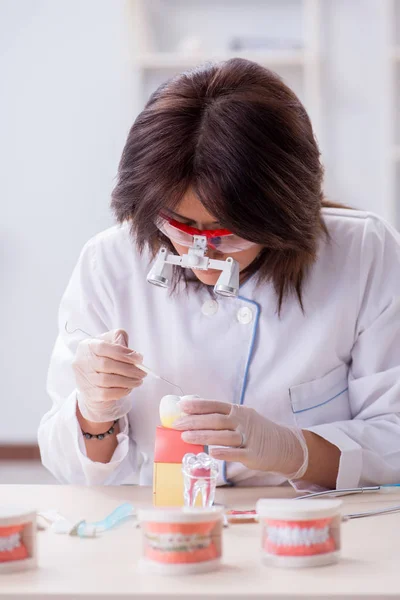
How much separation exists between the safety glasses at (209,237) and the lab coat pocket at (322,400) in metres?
0.42

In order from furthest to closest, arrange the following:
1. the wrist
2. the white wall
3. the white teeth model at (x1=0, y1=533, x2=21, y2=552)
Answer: the white wall < the wrist < the white teeth model at (x1=0, y1=533, x2=21, y2=552)

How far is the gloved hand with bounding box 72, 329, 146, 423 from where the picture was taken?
5.98 ft

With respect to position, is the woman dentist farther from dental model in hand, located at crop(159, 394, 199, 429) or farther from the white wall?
the white wall

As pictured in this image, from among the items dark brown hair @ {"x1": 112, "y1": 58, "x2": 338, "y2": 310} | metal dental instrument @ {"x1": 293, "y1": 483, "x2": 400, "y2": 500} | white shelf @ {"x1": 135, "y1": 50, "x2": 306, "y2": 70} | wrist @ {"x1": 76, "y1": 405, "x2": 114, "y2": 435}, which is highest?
white shelf @ {"x1": 135, "y1": 50, "x2": 306, "y2": 70}

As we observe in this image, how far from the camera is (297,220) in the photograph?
1.81 metres

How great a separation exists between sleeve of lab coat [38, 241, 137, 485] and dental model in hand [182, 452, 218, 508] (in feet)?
1.27

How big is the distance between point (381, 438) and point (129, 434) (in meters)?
0.62

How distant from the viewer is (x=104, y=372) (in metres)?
1.84

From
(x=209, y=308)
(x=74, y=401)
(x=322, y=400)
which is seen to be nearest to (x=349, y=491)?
(x=322, y=400)

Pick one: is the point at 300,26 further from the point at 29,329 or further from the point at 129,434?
the point at 129,434

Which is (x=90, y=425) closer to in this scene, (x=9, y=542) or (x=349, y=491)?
(x=349, y=491)

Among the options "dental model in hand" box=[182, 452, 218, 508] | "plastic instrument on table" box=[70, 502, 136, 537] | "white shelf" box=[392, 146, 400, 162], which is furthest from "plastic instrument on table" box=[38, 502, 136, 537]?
"white shelf" box=[392, 146, 400, 162]

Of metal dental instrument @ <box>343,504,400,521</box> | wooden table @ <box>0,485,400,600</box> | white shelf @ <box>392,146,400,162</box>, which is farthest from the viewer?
white shelf @ <box>392,146,400,162</box>

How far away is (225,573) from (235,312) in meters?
0.92
